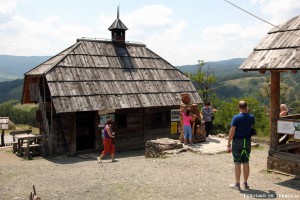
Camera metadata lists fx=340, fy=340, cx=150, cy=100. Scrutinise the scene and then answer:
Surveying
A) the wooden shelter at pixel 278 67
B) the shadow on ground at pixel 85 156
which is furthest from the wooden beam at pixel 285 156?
the shadow on ground at pixel 85 156

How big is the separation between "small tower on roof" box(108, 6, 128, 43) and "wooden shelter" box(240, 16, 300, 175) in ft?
36.0

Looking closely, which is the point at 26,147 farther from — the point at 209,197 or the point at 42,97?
the point at 209,197

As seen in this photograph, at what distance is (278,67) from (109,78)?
9.84 metres

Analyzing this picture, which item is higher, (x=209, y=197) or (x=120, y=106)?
(x=120, y=106)

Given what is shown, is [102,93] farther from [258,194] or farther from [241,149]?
[258,194]

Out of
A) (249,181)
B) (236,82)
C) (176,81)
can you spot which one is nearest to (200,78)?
(176,81)

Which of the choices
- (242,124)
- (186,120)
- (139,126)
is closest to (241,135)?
(242,124)

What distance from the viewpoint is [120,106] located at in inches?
626

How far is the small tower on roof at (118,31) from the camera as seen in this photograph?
1981 cm

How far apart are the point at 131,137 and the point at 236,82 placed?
610ft

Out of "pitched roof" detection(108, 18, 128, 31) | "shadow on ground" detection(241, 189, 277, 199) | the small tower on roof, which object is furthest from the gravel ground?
"pitched roof" detection(108, 18, 128, 31)

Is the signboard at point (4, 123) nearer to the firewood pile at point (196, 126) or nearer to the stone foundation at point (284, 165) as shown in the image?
the firewood pile at point (196, 126)

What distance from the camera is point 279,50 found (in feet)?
31.0

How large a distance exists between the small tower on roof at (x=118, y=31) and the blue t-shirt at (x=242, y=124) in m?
13.4
